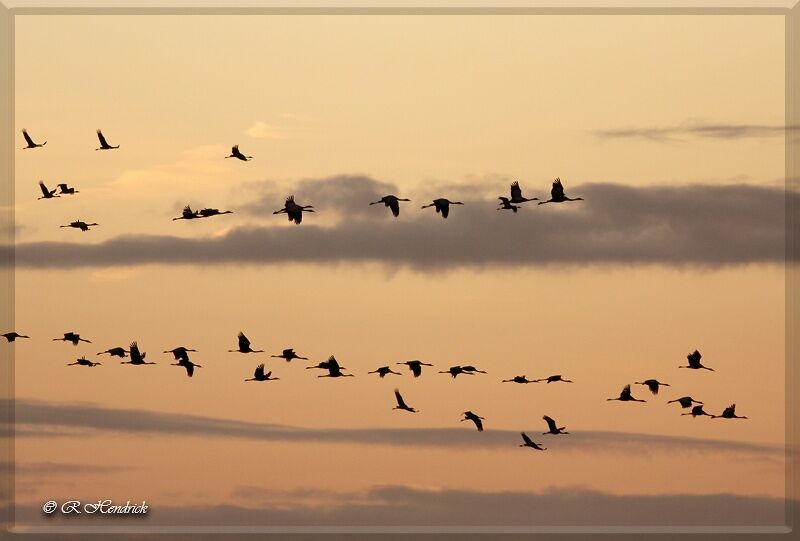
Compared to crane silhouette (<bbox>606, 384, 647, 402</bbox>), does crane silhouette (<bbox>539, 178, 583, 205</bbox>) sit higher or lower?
higher

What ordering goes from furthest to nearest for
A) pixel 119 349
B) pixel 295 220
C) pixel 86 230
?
pixel 86 230 → pixel 119 349 → pixel 295 220

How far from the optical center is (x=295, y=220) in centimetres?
8419

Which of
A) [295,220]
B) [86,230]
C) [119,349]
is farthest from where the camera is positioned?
[86,230]

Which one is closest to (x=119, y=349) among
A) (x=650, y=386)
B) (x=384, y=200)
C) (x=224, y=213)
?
(x=224, y=213)

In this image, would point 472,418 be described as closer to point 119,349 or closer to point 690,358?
point 690,358

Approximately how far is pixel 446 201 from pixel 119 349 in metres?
17.9

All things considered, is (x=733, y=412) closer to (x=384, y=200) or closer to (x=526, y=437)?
(x=526, y=437)

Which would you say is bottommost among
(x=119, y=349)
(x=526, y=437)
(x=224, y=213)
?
(x=526, y=437)

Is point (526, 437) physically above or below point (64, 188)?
below

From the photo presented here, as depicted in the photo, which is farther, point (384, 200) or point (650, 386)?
point (650, 386)

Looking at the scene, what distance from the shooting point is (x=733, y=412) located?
9362 cm

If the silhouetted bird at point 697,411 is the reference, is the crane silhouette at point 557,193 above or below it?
above

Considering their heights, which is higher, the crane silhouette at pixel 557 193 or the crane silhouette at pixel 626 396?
the crane silhouette at pixel 557 193

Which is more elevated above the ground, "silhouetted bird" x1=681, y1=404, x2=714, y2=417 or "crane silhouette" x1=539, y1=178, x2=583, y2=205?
"crane silhouette" x1=539, y1=178, x2=583, y2=205
